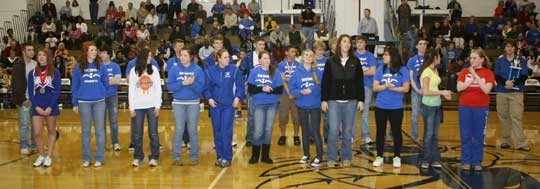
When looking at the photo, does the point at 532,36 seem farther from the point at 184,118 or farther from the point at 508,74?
the point at 184,118

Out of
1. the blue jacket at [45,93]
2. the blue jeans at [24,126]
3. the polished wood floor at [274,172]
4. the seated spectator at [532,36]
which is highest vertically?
the seated spectator at [532,36]

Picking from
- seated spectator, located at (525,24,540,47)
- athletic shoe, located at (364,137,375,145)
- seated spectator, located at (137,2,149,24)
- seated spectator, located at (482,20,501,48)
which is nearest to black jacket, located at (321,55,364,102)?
athletic shoe, located at (364,137,375,145)

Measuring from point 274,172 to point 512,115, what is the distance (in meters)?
3.84

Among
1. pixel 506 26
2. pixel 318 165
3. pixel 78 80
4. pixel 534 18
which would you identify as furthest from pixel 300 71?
pixel 534 18

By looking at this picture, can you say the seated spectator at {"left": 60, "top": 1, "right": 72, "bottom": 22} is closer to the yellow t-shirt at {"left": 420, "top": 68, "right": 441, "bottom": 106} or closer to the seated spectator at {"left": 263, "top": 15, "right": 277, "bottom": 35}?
the seated spectator at {"left": 263, "top": 15, "right": 277, "bottom": 35}

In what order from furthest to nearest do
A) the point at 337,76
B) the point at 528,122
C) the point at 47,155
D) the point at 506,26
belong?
the point at 506,26, the point at 528,122, the point at 47,155, the point at 337,76

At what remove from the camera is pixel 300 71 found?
26.7 ft

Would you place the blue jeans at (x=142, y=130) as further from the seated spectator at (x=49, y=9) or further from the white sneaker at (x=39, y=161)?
the seated spectator at (x=49, y=9)

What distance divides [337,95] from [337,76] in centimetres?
24

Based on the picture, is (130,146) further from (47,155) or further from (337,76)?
(337,76)

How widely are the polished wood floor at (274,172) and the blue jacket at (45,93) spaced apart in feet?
2.81

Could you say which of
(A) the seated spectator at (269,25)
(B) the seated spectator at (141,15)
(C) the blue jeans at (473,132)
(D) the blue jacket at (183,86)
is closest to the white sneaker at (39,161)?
(D) the blue jacket at (183,86)

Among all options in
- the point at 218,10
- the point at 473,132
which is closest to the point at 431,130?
the point at 473,132

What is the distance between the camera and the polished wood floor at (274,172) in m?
7.20
